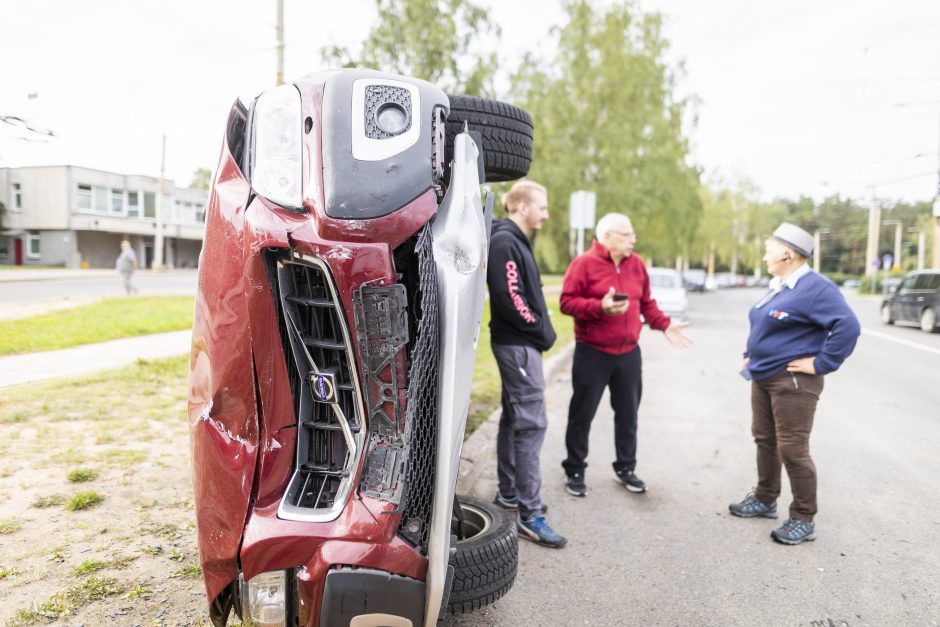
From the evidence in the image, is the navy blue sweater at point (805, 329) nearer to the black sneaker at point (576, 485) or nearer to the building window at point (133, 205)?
the black sneaker at point (576, 485)

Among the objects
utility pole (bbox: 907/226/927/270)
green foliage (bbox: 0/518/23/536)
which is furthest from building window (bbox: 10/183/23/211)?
utility pole (bbox: 907/226/927/270)

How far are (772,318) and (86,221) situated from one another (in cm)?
4672

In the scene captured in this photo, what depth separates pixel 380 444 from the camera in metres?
2.01

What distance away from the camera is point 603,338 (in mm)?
4180

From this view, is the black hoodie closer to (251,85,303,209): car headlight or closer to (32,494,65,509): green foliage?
(251,85,303,209): car headlight

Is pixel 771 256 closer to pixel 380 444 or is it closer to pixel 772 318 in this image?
pixel 772 318

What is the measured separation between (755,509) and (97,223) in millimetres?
47358

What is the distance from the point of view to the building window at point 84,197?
41.5 m

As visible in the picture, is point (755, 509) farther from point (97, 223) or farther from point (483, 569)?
point (97, 223)

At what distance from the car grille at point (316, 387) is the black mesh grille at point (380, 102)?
44cm

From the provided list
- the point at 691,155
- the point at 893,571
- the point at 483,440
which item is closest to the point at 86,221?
the point at 691,155

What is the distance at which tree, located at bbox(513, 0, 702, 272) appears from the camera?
20.5 metres

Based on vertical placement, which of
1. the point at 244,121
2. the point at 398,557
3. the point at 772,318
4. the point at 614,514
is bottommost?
the point at 614,514

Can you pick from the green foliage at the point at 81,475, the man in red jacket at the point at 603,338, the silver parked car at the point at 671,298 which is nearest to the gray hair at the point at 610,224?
the man in red jacket at the point at 603,338
